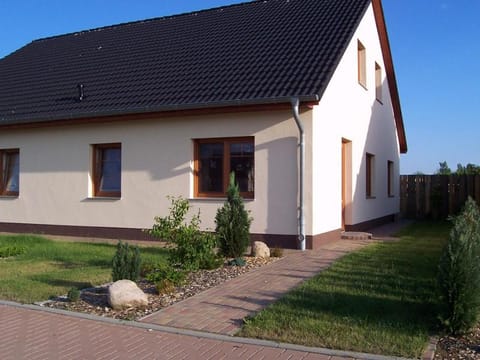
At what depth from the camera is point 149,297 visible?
677 centimetres

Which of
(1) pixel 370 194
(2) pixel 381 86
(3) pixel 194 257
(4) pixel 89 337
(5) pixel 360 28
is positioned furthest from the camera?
(2) pixel 381 86

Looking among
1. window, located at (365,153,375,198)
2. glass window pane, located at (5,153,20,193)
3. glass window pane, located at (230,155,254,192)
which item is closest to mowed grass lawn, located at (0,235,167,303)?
glass window pane, located at (230,155,254,192)

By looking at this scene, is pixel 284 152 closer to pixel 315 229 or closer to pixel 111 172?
pixel 315 229

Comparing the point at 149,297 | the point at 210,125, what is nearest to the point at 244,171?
the point at 210,125

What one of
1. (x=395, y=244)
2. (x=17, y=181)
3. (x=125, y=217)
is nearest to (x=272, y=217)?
(x=395, y=244)

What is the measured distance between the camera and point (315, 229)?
10789mm

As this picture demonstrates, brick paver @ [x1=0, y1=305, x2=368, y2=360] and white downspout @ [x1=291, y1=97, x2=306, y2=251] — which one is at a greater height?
white downspout @ [x1=291, y1=97, x2=306, y2=251]

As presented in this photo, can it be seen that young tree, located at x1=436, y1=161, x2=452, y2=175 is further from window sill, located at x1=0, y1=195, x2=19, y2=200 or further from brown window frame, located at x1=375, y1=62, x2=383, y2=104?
window sill, located at x1=0, y1=195, x2=19, y2=200

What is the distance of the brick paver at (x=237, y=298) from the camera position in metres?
5.62

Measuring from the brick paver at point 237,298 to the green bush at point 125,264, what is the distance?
1053mm

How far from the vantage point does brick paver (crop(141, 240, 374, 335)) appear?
562cm

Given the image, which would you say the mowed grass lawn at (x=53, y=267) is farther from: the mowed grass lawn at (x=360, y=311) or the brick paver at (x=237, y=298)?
the mowed grass lawn at (x=360, y=311)

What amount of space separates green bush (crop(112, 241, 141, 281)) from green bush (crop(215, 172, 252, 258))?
2570mm

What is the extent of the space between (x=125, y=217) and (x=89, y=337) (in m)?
7.83
